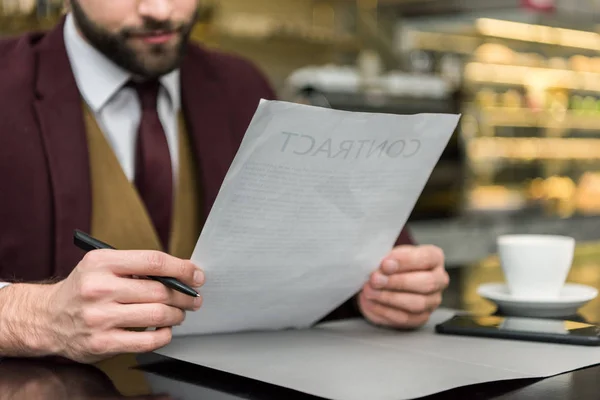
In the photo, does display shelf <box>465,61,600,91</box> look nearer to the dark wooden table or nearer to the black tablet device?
the black tablet device

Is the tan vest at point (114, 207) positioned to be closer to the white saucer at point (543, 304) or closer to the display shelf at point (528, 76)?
the white saucer at point (543, 304)

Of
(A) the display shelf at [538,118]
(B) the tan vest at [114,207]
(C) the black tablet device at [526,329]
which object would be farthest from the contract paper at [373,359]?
(A) the display shelf at [538,118]

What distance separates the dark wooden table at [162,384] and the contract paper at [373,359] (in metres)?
0.01

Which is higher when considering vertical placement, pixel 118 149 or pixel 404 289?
pixel 118 149

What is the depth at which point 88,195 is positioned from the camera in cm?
140

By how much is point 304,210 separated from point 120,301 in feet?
0.76

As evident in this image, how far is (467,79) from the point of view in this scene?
604 centimetres

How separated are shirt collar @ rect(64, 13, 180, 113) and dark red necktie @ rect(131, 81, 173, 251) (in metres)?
0.04

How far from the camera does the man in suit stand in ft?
4.37

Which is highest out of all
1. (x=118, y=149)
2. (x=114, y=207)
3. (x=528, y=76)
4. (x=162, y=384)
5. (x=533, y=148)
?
(x=528, y=76)

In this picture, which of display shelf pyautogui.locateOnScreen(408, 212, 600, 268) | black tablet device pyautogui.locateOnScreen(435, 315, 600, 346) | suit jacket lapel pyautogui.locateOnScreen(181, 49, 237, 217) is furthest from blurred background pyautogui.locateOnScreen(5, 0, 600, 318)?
black tablet device pyautogui.locateOnScreen(435, 315, 600, 346)

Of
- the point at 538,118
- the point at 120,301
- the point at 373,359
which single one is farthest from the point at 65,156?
the point at 538,118

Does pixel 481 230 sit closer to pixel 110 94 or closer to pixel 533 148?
pixel 533 148

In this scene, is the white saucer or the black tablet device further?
the white saucer
